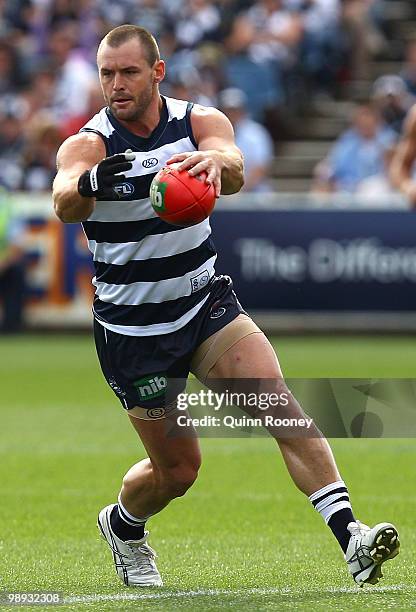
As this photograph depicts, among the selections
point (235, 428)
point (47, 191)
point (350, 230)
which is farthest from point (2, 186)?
point (235, 428)

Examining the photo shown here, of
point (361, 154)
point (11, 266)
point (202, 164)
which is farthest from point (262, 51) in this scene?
point (202, 164)

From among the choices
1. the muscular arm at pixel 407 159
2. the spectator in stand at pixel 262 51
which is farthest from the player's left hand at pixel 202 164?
the spectator in stand at pixel 262 51

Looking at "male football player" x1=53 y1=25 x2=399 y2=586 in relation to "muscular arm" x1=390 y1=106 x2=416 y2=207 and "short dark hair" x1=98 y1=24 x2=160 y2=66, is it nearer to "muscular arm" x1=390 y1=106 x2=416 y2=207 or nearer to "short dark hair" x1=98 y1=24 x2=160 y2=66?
"short dark hair" x1=98 y1=24 x2=160 y2=66

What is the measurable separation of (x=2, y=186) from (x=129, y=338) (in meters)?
12.7

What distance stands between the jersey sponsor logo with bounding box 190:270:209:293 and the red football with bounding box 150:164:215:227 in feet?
1.75

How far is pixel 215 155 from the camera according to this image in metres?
5.83

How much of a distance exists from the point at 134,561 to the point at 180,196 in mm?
1782

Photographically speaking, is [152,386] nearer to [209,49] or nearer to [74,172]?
[74,172]

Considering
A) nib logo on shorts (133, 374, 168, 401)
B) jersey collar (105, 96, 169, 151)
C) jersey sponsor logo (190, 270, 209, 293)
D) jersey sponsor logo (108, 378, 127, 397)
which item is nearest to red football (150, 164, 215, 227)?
jersey collar (105, 96, 169, 151)

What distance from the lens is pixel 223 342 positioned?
6.11m

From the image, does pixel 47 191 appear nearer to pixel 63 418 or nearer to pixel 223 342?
pixel 63 418

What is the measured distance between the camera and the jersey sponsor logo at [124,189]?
590 cm

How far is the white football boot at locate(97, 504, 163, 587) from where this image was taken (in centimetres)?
637

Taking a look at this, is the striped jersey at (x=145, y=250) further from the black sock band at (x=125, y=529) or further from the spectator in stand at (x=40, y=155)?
the spectator in stand at (x=40, y=155)
